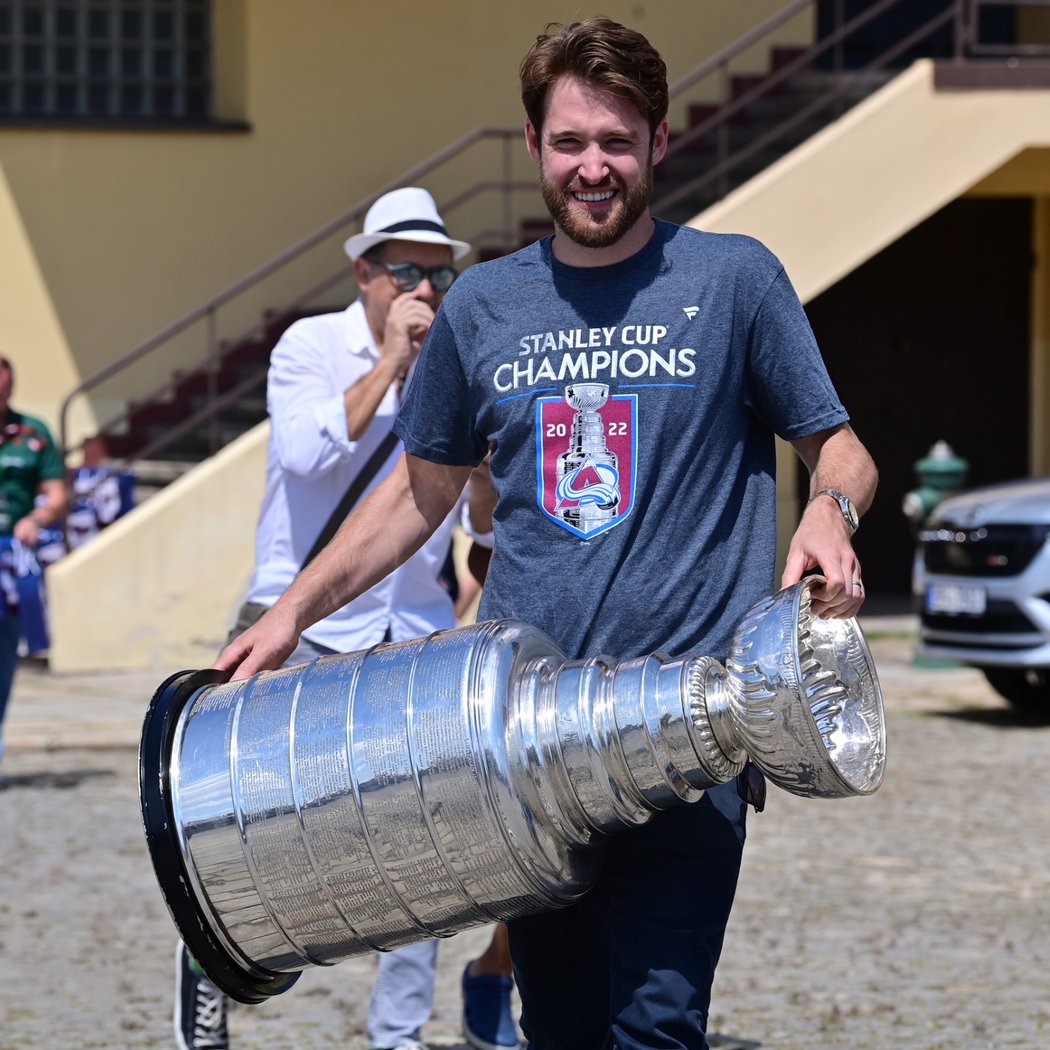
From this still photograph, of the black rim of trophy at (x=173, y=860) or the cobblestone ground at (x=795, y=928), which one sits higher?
the black rim of trophy at (x=173, y=860)

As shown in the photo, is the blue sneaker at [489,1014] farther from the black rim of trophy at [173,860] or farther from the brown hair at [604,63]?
the brown hair at [604,63]

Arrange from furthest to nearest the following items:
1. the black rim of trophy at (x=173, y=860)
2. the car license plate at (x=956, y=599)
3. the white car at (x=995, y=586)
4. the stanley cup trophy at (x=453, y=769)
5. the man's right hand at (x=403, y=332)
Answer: the car license plate at (x=956, y=599) < the white car at (x=995, y=586) < the man's right hand at (x=403, y=332) < the black rim of trophy at (x=173, y=860) < the stanley cup trophy at (x=453, y=769)

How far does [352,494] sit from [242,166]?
11.5 meters

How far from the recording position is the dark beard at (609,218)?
11.0 feet

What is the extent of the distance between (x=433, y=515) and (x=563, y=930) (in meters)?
0.76

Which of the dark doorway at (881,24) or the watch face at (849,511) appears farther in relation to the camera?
the dark doorway at (881,24)

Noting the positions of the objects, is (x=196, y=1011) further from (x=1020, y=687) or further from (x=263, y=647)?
(x=1020, y=687)

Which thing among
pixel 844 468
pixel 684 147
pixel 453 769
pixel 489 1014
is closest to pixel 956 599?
pixel 684 147

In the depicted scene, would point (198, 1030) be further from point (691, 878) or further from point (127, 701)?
point (127, 701)

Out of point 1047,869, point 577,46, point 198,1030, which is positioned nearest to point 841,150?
point 1047,869

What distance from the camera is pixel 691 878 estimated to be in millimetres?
3348

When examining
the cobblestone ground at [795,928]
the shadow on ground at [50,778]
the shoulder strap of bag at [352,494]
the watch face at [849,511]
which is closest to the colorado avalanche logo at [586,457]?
the watch face at [849,511]

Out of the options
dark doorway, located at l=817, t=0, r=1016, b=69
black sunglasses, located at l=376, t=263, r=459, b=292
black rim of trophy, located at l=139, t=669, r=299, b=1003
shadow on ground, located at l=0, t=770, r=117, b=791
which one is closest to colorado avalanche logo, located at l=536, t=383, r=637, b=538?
black rim of trophy, located at l=139, t=669, r=299, b=1003

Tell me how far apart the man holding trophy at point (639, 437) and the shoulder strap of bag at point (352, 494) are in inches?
57.6
